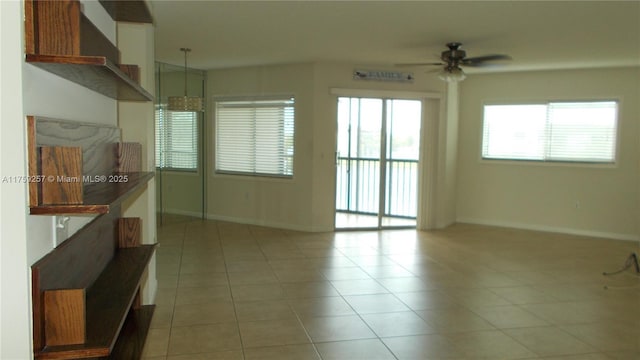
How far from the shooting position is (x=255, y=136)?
737 cm

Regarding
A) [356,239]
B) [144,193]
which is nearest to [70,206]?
[144,193]

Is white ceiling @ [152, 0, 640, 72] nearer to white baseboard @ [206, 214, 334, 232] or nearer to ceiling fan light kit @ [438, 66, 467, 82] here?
ceiling fan light kit @ [438, 66, 467, 82]

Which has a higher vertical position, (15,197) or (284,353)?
(15,197)

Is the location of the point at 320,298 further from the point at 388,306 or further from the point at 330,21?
the point at 330,21

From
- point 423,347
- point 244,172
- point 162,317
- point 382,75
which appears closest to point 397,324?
point 423,347

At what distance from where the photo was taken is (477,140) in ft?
25.2

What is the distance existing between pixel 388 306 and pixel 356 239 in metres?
2.60

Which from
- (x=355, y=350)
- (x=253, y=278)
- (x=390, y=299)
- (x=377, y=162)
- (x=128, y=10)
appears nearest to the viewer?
(x=128, y=10)

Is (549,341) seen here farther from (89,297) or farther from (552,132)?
(552,132)

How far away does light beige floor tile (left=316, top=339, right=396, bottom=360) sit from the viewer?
2.96 m

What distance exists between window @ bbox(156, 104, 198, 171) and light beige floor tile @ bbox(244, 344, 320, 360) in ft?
15.2

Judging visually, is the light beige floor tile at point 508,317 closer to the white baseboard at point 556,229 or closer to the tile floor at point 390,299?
the tile floor at point 390,299

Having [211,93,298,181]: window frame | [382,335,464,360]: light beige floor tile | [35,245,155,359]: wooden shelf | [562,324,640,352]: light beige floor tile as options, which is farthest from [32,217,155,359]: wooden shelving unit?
[211,93,298,181]: window frame

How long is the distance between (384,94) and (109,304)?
5.53m
